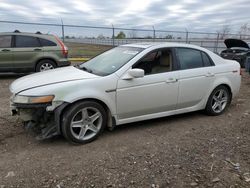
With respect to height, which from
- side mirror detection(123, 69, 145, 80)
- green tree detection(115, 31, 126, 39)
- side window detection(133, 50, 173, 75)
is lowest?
side mirror detection(123, 69, 145, 80)

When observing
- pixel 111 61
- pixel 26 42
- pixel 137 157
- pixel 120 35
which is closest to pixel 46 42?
pixel 26 42

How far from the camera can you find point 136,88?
4223 millimetres

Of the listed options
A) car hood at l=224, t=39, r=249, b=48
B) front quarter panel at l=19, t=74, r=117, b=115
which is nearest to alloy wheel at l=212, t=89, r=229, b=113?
front quarter panel at l=19, t=74, r=117, b=115

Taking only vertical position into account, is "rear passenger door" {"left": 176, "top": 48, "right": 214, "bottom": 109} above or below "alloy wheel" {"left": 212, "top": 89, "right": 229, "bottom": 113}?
above

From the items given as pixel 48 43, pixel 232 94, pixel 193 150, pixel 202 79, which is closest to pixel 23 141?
pixel 193 150

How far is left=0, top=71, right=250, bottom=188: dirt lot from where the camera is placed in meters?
3.04

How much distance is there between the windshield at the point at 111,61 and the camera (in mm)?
4336

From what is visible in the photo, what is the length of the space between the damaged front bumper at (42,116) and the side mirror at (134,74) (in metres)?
1.09

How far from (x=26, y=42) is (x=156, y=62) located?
6199mm

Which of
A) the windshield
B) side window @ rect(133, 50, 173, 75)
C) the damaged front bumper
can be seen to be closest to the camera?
the damaged front bumper

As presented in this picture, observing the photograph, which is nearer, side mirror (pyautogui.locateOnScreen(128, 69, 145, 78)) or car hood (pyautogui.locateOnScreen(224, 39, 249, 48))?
side mirror (pyautogui.locateOnScreen(128, 69, 145, 78))

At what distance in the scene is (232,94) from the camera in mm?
5547

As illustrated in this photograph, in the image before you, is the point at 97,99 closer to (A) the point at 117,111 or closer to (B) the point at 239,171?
(A) the point at 117,111

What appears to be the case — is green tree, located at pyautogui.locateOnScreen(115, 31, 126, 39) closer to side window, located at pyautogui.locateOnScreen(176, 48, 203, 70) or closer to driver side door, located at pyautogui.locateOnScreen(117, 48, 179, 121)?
side window, located at pyautogui.locateOnScreen(176, 48, 203, 70)
